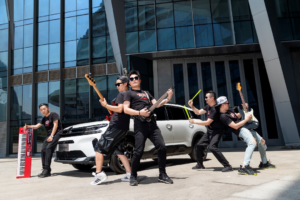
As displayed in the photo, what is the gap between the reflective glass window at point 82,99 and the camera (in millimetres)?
19500

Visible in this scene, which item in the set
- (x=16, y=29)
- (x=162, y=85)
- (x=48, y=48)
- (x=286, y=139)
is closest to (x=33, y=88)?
(x=48, y=48)

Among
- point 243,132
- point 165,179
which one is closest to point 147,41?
point 243,132

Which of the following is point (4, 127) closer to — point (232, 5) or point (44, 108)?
point (44, 108)

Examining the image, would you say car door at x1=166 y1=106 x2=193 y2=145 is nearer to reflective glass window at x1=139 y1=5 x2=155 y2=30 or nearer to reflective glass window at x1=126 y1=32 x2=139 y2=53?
reflective glass window at x1=126 y1=32 x2=139 y2=53

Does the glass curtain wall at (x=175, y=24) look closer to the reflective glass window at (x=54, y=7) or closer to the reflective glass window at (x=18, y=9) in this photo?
the reflective glass window at (x=54, y=7)

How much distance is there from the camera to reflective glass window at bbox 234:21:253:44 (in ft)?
51.8

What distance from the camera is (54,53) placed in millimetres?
21078

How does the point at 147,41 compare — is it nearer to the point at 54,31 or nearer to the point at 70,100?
the point at 70,100

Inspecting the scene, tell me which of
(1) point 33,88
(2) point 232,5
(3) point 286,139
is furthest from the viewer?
(1) point 33,88

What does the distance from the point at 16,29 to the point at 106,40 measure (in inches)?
370

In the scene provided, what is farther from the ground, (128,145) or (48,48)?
(48,48)

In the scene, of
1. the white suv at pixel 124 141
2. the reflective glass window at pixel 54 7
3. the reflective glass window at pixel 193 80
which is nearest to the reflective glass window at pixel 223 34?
the reflective glass window at pixel 193 80

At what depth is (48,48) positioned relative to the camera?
69.8 feet

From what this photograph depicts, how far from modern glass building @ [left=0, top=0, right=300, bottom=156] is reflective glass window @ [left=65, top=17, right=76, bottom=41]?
9 centimetres
